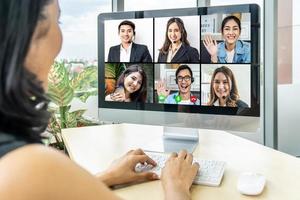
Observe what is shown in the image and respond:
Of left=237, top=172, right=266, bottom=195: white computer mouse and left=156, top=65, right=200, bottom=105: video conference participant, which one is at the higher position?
left=156, top=65, right=200, bottom=105: video conference participant

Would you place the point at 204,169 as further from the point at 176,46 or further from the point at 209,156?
the point at 176,46

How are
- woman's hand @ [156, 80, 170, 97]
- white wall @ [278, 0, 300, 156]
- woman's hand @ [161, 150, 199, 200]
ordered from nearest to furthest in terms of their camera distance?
woman's hand @ [161, 150, 199, 200]
woman's hand @ [156, 80, 170, 97]
white wall @ [278, 0, 300, 156]

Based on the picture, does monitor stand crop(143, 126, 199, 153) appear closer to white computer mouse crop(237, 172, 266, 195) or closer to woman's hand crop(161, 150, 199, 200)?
woman's hand crop(161, 150, 199, 200)

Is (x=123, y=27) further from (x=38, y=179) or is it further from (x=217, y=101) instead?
(x=38, y=179)

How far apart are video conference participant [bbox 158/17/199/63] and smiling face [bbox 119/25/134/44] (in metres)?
0.16

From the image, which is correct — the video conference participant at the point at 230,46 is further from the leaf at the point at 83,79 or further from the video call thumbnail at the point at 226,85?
the leaf at the point at 83,79

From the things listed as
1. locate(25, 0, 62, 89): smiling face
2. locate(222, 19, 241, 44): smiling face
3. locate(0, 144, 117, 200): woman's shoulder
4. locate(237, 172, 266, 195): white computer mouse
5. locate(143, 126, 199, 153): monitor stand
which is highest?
locate(222, 19, 241, 44): smiling face

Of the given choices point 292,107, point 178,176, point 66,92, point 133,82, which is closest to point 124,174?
point 178,176

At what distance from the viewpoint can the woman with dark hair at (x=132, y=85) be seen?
58.7 inches

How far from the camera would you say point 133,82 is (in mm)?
1507

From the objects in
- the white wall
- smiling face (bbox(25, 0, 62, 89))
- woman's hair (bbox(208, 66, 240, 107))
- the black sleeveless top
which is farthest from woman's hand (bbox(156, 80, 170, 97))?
the white wall

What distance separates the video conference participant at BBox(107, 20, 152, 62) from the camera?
1.47 metres

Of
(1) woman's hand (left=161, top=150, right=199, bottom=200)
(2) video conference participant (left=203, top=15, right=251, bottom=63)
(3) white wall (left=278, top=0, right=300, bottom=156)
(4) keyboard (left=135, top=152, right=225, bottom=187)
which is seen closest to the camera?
(1) woman's hand (left=161, top=150, right=199, bottom=200)

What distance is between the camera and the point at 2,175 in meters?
0.41
